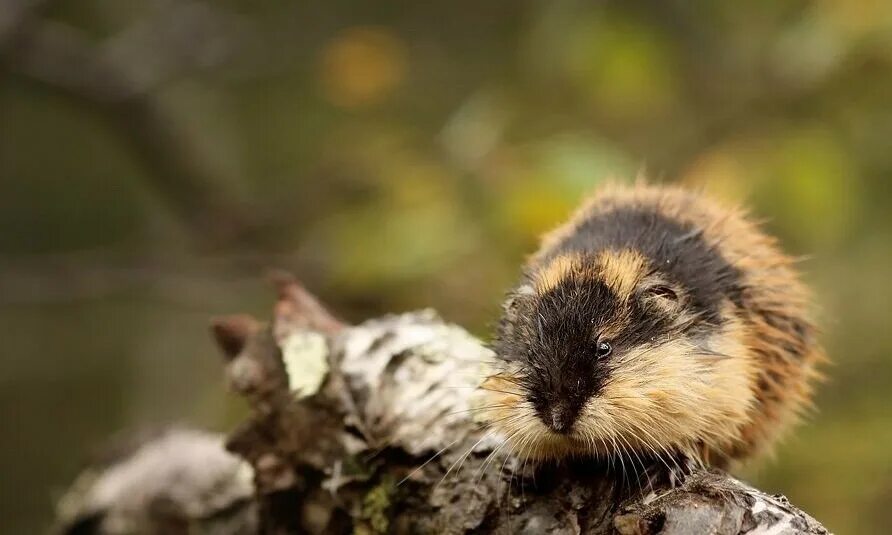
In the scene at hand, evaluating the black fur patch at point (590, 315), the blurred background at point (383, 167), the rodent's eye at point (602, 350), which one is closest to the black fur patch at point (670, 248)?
the black fur patch at point (590, 315)

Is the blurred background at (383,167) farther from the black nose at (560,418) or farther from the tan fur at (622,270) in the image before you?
the black nose at (560,418)

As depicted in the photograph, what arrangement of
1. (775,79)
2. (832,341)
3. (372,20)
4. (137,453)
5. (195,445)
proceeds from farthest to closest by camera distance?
(372,20), (832,341), (775,79), (137,453), (195,445)

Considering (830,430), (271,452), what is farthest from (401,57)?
(271,452)

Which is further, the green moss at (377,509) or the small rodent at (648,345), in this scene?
the green moss at (377,509)

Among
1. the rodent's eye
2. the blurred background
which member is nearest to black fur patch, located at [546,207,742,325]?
the rodent's eye

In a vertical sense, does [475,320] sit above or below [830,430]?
→ above

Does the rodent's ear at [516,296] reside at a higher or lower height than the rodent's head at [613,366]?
higher

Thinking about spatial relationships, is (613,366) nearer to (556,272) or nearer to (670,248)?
(556,272)

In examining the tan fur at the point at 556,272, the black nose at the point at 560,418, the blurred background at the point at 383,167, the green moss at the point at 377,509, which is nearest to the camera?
the black nose at the point at 560,418

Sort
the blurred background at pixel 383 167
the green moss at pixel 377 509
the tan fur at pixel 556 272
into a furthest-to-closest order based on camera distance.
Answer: the blurred background at pixel 383 167, the green moss at pixel 377 509, the tan fur at pixel 556 272

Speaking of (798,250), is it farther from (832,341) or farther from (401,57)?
(401,57)
